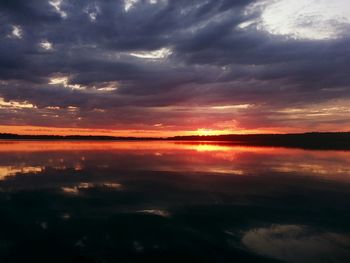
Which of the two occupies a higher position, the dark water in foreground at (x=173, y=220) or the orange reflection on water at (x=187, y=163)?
the orange reflection on water at (x=187, y=163)

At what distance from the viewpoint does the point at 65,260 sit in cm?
1123

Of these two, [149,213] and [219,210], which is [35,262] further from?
[219,210]

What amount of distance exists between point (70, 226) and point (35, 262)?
3.81 metres

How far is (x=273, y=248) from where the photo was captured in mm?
12672

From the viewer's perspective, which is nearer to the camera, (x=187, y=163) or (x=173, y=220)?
(x=173, y=220)

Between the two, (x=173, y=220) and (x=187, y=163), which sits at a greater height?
(x=187, y=163)

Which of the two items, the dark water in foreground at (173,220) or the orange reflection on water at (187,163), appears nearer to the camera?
the dark water in foreground at (173,220)

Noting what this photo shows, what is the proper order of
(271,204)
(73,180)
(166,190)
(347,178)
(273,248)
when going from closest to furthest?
1. (273,248)
2. (271,204)
3. (166,190)
4. (73,180)
5. (347,178)

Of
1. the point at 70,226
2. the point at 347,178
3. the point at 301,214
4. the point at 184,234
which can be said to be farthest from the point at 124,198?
the point at 347,178

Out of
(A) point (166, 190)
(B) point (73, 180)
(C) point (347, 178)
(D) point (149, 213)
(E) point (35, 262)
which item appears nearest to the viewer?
(E) point (35, 262)

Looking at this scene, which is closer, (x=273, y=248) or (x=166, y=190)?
(x=273, y=248)

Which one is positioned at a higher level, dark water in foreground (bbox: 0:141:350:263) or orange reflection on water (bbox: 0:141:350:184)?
orange reflection on water (bbox: 0:141:350:184)

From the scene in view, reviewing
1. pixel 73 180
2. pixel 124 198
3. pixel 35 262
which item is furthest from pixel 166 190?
pixel 35 262

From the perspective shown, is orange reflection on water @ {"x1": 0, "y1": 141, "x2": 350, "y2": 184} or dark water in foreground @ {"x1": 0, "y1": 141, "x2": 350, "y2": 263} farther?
orange reflection on water @ {"x1": 0, "y1": 141, "x2": 350, "y2": 184}
